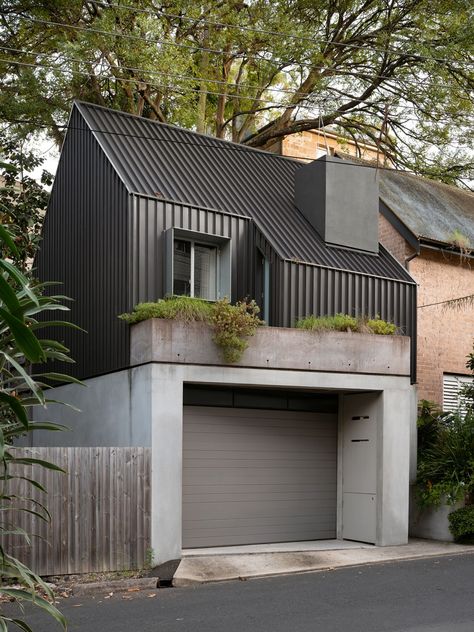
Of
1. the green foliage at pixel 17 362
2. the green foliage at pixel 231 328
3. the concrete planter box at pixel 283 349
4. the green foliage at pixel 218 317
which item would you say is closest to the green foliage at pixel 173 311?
the green foliage at pixel 218 317

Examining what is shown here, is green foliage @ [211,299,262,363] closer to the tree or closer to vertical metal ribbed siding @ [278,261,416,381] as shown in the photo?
vertical metal ribbed siding @ [278,261,416,381]

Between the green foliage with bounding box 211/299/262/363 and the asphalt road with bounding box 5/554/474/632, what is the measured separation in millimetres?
3697

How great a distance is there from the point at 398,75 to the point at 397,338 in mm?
9704

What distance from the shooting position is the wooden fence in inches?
458

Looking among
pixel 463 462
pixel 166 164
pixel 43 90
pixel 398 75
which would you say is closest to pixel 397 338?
pixel 463 462

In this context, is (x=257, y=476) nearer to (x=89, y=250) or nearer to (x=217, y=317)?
(x=217, y=317)

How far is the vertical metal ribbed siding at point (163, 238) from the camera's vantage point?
14.5 meters

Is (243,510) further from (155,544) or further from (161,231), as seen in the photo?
(161,231)

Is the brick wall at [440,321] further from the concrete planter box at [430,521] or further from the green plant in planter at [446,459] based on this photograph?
the concrete planter box at [430,521]

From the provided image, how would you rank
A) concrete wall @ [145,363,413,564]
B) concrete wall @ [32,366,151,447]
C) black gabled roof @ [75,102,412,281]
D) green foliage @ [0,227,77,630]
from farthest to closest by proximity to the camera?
black gabled roof @ [75,102,412,281] → concrete wall @ [32,366,151,447] → concrete wall @ [145,363,413,564] → green foliage @ [0,227,77,630]

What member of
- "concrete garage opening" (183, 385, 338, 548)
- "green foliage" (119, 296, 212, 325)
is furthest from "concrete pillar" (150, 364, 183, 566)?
"concrete garage opening" (183, 385, 338, 548)

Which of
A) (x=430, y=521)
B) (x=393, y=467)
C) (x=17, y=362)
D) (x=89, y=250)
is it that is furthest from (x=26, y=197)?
(x=17, y=362)

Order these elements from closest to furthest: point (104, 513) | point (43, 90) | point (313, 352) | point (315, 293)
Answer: point (104, 513) → point (313, 352) → point (315, 293) → point (43, 90)

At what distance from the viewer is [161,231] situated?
14852mm
